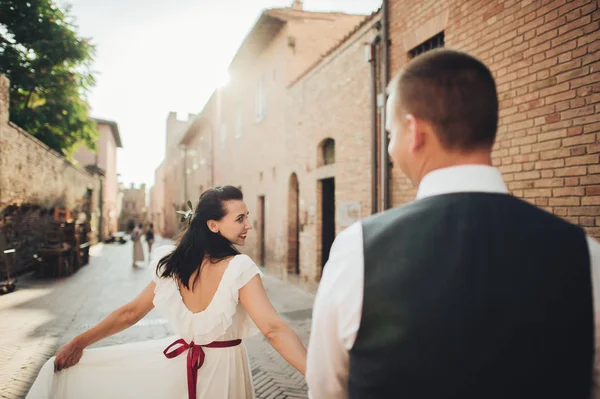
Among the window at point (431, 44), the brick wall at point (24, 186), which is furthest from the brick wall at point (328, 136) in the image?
the brick wall at point (24, 186)

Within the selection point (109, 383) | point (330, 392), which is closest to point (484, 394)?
point (330, 392)

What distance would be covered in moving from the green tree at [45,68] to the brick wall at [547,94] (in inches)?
628

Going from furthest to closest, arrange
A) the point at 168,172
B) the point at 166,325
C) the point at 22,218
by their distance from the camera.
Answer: the point at 168,172 → the point at 22,218 → the point at 166,325

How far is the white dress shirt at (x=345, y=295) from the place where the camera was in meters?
0.88

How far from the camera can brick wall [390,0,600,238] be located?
143 inches

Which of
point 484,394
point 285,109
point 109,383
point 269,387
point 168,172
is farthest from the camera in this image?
point 168,172

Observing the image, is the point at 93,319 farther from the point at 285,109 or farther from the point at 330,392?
the point at 285,109

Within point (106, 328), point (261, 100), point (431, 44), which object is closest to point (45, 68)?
point (261, 100)

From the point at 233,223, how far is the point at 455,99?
160cm

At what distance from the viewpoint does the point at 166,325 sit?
20.1 ft

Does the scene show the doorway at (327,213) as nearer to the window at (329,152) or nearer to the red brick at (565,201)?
the window at (329,152)

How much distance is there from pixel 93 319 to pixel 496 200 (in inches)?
291

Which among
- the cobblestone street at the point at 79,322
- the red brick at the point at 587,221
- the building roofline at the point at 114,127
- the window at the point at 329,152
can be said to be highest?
the building roofline at the point at 114,127

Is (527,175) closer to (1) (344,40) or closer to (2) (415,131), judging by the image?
(2) (415,131)
